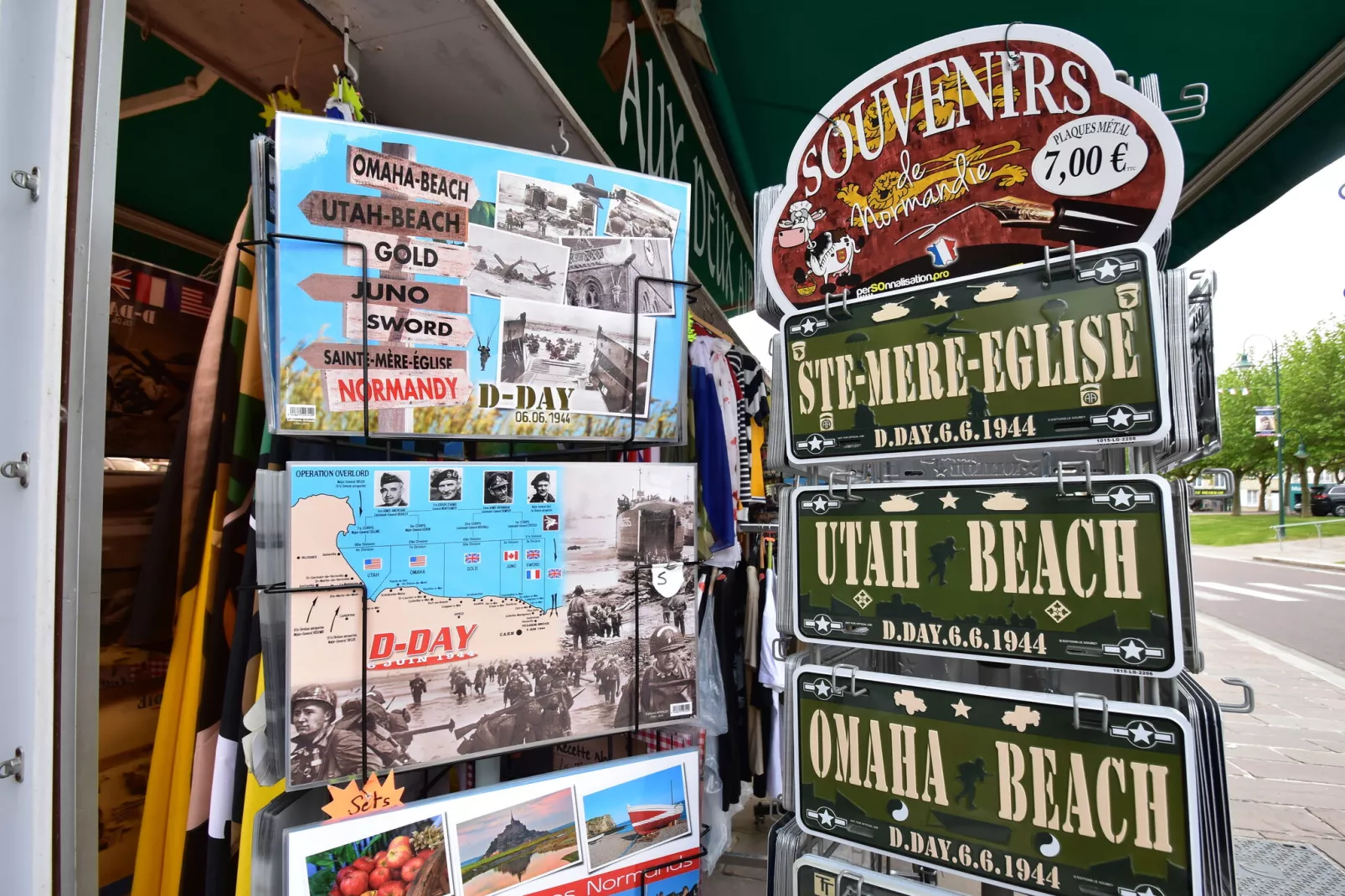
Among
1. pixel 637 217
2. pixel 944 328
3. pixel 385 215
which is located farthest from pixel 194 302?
pixel 944 328

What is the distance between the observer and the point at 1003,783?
87cm

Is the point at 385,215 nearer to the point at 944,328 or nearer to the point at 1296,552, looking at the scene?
the point at 944,328

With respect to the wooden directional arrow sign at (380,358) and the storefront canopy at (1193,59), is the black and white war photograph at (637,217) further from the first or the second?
the storefront canopy at (1193,59)

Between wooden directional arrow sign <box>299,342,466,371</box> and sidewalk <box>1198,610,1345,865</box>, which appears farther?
sidewalk <box>1198,610,1345,865</box>

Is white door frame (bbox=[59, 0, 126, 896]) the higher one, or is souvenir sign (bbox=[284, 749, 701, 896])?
white door frame (bbox=[59, 0, 126, 896])

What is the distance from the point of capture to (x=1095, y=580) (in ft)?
2.74

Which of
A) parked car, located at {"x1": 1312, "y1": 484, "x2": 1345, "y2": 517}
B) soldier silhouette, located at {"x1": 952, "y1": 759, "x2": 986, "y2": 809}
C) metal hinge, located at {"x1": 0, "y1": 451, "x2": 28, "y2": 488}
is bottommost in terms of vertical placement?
parked car, located at {"x1": 1312, "y1": 484, "x2": 1345, "y2": 517}

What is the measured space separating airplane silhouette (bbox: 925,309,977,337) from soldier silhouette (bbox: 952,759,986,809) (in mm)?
574

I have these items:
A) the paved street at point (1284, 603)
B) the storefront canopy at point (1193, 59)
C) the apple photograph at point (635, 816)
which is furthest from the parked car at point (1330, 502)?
the apple photograph at point (635, 816)

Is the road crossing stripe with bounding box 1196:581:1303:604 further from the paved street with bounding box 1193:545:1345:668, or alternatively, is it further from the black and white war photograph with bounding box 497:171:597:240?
the black and white war photograph with bounding box 497:171:597:240

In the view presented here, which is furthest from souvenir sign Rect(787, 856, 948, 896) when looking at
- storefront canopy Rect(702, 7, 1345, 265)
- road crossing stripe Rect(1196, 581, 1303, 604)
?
road crossing stripe Rect(1196, 581, 1303, 604)

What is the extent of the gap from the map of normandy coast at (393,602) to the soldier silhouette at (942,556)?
54 centimetres

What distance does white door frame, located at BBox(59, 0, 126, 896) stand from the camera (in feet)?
2.31

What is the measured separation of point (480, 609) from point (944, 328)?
0.76 metres
